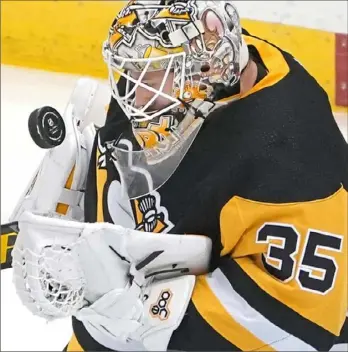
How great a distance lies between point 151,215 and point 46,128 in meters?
0.23

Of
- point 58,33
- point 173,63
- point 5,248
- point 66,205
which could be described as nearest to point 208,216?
point 173,63

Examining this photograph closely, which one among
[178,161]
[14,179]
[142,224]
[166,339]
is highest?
[178,161]

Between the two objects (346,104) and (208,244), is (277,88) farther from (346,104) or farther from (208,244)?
(346,104)

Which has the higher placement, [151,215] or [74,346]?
[151,215]

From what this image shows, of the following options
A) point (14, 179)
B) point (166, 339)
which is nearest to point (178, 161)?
point (166, 339)

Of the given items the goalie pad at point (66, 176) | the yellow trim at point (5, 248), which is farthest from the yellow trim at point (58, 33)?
the yellow trim at point (5, 248)

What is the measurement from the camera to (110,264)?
4.28ft

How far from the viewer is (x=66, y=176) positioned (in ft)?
5.04

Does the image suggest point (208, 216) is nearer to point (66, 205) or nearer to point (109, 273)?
point (109, 273)

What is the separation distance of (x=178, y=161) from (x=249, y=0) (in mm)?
1262

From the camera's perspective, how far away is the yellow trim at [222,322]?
4.25ft

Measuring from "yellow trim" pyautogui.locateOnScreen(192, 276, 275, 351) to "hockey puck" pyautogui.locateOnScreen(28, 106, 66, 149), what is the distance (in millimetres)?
354

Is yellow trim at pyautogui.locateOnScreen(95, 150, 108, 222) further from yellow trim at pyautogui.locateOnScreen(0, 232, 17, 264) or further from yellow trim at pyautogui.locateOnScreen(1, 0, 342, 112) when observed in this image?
yellow trim at pyautogui.locateOnScreen(1, 0, 342, 112)

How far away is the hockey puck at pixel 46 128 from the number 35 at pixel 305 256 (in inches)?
15.5
